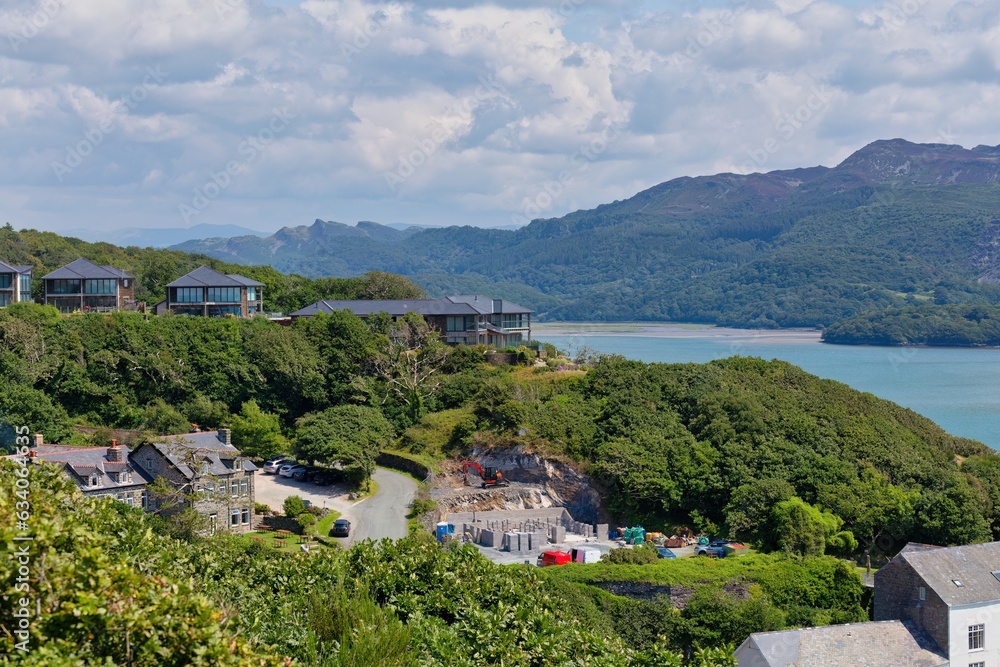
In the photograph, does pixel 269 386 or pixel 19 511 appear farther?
pixel 269 386

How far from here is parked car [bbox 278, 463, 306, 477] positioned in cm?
3753

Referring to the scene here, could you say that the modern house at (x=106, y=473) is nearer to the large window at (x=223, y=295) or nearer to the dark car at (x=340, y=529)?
the dark car at (x=340, y=529)

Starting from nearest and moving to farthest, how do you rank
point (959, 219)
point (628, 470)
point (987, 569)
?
point (987, 569), point (628, 470), point (959, 219)

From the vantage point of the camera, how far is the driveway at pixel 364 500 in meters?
30.9

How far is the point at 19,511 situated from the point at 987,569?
71.8 feet

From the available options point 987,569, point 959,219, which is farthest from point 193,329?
point 959,219

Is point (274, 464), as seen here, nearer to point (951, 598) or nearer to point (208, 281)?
point (208, 281)

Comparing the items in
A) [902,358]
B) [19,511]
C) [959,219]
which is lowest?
[902,358]

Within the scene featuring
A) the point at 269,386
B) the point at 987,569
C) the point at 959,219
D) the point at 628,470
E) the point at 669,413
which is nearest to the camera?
the point at 987,569

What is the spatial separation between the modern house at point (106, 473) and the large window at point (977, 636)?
2158cm

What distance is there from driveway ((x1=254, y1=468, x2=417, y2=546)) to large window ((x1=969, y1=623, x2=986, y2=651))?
48.5 ft

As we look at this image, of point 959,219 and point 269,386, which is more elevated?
point 959,219

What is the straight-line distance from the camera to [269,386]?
44.0 metres

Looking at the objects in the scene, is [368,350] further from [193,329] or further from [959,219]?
[959,219]
